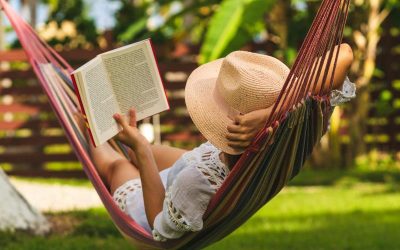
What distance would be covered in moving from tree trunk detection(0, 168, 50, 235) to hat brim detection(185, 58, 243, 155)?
188cm

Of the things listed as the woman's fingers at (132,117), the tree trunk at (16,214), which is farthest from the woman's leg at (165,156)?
the tree trunk at (16,214)

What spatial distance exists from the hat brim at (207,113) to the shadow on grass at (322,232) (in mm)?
1614

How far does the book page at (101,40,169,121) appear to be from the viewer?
3.03m

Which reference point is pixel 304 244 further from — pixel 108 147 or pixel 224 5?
pixel 224 5

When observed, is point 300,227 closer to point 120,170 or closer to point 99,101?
point 120,170

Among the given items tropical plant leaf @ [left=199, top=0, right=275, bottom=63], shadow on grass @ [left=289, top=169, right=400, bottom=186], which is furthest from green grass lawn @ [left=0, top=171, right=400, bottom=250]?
tropical plant leaf @ [left=199, top=0, right=275, bottom=63]

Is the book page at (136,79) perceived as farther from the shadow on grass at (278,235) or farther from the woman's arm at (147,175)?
the shadow on grass at (278,235)

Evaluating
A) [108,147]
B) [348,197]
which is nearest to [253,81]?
[108,147]

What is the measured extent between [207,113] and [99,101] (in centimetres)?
37

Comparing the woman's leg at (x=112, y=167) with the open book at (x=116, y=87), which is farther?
the woman's leg at (x=112, y=167)

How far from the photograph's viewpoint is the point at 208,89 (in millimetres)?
2854

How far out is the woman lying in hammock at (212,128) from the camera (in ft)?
8.96

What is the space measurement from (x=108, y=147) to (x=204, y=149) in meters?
0.61

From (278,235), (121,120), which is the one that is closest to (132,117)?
(121,120)
